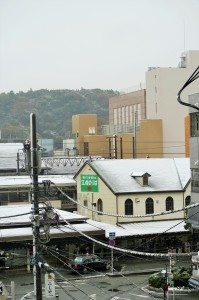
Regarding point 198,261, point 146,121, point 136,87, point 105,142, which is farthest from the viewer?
point 136,87

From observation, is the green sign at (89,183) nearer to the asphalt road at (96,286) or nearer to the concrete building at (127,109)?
the asphalt road at (96,286)

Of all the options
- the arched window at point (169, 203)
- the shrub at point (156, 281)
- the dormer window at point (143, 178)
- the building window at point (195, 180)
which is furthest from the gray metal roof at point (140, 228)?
the shrub at point (156, 281)

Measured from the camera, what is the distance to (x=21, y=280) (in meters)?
34.0

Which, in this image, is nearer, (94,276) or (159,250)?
(94,276)

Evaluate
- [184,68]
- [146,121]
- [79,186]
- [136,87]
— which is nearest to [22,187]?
[79,186]

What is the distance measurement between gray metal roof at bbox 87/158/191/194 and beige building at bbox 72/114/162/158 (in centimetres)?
3440

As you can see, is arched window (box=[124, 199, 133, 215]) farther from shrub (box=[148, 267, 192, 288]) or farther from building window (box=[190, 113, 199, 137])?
shrub (box=[148, 267, 192, 288])

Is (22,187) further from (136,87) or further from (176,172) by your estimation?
(136,87)

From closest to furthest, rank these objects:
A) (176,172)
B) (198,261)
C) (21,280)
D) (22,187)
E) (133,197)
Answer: (198,261) → (21,280) → (133,197) → (176,172) → (22,187)

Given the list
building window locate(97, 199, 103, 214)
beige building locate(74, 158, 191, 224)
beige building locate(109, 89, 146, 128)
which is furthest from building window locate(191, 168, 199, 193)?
beige building locate(109, 89, 146, 128)

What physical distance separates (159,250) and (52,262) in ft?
26.8

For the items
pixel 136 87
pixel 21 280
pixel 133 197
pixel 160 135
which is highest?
pixel 136 87

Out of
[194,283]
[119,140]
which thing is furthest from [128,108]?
[194,283]

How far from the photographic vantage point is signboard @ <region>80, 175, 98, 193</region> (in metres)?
47.7
